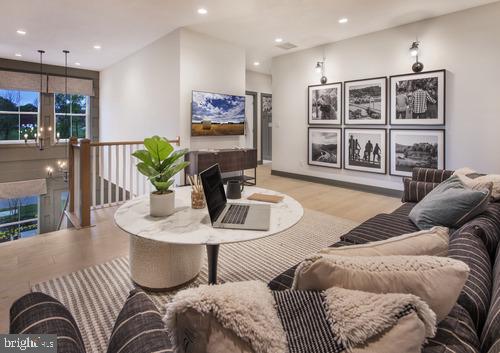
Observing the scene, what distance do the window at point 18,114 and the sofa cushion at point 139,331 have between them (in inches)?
346

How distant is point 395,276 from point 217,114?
4888 millimetres

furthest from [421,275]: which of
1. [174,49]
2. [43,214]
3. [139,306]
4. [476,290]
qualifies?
[43,214]

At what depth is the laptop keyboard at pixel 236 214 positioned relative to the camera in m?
1.60

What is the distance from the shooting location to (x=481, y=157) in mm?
4098

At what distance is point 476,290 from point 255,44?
5.63 m

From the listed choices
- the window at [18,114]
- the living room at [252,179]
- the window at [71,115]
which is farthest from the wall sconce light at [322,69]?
the window at [18,114]

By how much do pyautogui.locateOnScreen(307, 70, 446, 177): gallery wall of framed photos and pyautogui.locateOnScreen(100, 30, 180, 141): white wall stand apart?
2803 millimetres

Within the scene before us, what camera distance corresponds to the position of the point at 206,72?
17.1 feet

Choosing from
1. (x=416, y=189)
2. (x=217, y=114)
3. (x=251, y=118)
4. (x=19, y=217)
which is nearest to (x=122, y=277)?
(x=416, y=189)

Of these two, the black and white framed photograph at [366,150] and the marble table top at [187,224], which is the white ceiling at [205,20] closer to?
the black and white framed photograph at [366,150]

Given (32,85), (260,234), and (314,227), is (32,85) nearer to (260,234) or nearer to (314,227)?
(314,227)

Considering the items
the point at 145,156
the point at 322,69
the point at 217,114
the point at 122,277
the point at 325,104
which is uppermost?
the point at 322,69

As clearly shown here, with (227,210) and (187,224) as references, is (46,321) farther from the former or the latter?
(227,210)

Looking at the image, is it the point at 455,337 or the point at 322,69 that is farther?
the point at 322,69
